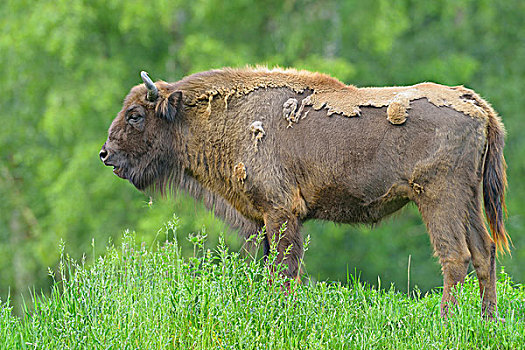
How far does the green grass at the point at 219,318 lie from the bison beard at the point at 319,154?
1.70 ft

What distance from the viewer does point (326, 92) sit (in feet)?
21.7

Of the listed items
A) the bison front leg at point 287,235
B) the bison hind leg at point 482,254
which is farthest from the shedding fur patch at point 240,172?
the bison hind leg at point 482,254

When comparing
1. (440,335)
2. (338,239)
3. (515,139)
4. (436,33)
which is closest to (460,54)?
(436,33)

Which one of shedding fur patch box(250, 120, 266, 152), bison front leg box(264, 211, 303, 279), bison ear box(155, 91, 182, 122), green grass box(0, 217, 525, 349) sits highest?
bison ear box(155, 91, 182, 122)

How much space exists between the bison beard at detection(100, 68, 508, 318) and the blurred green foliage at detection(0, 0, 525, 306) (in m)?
6.86

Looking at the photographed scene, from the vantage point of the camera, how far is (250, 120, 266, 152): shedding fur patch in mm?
6555

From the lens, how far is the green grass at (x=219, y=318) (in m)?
5.13

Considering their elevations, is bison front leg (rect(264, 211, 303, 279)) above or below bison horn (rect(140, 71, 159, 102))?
below

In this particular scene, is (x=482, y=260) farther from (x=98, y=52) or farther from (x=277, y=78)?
(x=98, y=52)

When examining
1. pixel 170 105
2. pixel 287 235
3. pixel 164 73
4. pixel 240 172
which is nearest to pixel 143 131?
pixel 170 105

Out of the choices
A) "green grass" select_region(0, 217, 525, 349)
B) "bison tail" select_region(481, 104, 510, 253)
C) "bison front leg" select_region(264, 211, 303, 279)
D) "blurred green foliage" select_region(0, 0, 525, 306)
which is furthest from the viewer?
"blurred green foliage" select_region(0, 0, 525, 306)

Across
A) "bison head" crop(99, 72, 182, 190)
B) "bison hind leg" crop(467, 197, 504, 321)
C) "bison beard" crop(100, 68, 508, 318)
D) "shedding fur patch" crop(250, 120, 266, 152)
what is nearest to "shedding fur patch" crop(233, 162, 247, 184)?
"bison beard" crop(100, 68, 508, 318)

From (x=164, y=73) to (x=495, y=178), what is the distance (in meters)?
10.4

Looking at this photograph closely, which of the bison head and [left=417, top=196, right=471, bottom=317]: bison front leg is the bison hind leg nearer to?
[left=417, top=196, right=471, bottom=317]: bison front leg
